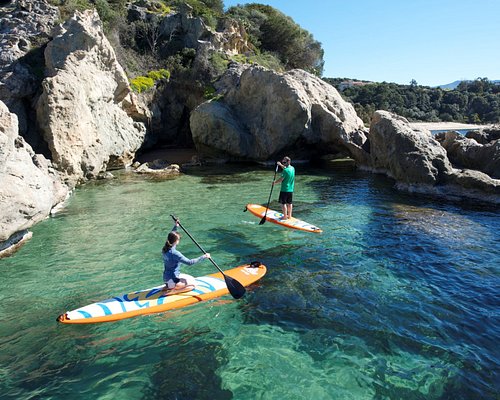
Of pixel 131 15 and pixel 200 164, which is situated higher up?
pixel 131 15

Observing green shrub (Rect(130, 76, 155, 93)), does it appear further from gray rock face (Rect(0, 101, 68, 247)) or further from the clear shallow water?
gray rock face (Rect(0, 101, 68, 247))

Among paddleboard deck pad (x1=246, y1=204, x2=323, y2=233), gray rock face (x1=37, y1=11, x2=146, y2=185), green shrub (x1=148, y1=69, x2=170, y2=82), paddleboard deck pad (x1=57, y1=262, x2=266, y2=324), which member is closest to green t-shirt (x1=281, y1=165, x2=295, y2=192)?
paddleboard deck pad (x1=246, y1=204, x2=323, y2=233)

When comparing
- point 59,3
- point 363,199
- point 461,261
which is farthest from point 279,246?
point 59,3

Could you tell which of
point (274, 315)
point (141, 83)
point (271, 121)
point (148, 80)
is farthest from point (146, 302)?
point (148, 80)

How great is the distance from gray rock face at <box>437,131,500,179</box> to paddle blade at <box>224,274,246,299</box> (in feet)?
55.4

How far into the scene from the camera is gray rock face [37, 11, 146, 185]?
17.8m

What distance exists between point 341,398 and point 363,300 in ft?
10.0

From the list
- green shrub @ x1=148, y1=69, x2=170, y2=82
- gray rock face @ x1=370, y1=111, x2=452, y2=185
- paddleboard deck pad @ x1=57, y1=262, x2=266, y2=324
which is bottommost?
paddleboard deck pad @ x1=57, y1=262, x2=266, y2=324

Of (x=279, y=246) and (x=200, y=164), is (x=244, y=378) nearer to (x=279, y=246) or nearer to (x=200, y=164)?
(x=279, y=246)

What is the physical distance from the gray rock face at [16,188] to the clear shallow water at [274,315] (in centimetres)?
111

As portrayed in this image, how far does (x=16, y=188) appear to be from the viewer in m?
9.83

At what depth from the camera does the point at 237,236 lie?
1241 cm

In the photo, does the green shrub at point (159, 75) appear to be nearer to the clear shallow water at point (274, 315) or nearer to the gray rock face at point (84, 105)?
the gray rock face at point (84, 105)

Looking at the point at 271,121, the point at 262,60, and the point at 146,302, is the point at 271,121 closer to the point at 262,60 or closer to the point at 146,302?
the point at 262,60
